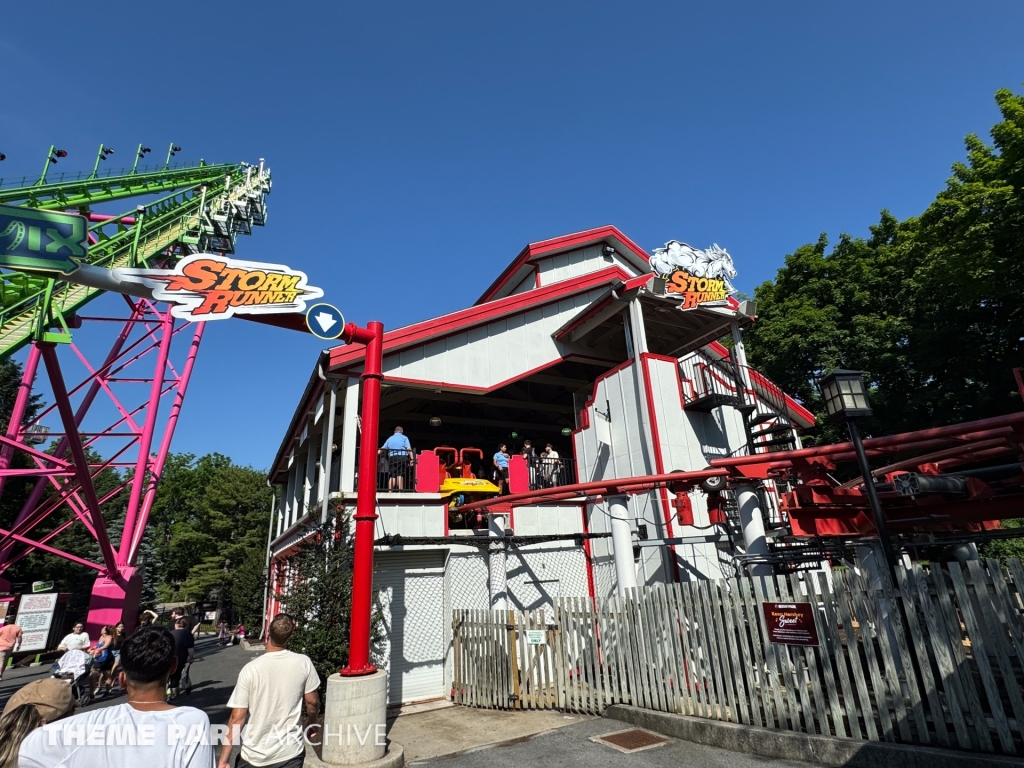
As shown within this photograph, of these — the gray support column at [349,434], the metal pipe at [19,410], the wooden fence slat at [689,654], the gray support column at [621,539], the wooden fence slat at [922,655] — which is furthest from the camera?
the metal pipe at [19,410]

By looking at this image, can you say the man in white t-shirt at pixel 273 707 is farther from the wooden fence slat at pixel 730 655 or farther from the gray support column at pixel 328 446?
the gray support column at pixel 328 446

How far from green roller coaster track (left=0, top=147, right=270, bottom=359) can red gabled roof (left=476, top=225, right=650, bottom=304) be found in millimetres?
11764

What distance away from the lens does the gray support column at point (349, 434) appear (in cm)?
1064

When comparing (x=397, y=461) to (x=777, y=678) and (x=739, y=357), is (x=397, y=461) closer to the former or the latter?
(x=777, y=678)

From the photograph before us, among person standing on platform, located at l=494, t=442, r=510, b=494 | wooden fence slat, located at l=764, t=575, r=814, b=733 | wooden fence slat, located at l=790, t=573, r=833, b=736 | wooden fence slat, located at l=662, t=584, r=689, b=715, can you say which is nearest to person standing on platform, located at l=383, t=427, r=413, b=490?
person standing on platform, located at l=494, t=442, r=510, b=494

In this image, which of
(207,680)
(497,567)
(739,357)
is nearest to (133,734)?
(497,567)

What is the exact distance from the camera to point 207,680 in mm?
15062

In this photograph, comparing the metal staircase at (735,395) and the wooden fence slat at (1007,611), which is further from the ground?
the metal staircase at (735,395)

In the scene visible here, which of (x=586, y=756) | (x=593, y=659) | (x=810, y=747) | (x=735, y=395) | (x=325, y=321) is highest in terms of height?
(x=735, y=395)

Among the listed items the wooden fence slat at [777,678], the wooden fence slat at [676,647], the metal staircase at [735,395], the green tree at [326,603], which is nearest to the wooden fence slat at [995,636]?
the wooden fence slat at [777,678]

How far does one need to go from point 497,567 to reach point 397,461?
10.6 feet

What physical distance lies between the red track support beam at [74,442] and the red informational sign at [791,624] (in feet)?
39.8

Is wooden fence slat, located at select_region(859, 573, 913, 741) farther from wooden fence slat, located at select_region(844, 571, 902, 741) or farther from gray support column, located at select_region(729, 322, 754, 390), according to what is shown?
gray support column, located at select_region(729, 322, 754, 390)

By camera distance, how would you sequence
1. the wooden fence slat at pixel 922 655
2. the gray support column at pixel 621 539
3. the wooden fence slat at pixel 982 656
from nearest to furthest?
the wooden fence slat at pixel 982 656 < the wooden fence slat at pixel 922 655 < the gray support column at pixel 621 539
